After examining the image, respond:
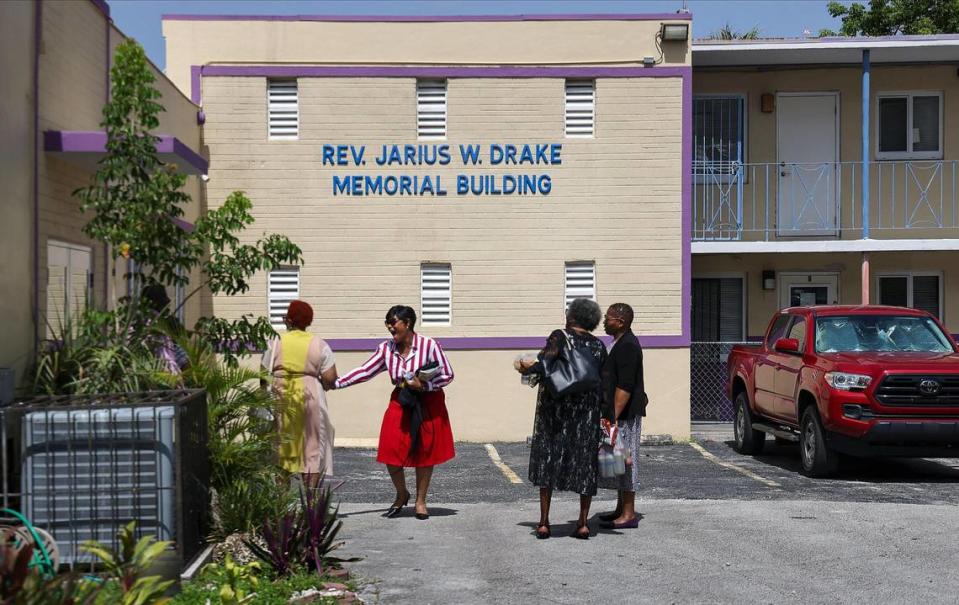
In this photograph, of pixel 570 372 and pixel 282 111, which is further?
pixel 282 111

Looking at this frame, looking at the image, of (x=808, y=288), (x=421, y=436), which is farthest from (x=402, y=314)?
(x=808, y=288)

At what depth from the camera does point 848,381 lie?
13516 millimetres

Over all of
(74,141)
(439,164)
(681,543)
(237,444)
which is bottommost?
(681,543)

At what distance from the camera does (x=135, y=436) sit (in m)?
7.39

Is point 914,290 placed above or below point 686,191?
below

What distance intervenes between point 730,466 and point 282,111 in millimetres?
8050

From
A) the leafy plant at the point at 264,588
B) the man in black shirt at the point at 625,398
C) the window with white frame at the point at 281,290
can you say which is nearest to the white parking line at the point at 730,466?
the man in black shirt at the point at 625,398

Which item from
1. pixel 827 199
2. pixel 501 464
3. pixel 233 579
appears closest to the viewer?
pixel 233 579

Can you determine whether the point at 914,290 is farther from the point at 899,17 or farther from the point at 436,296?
the point at 899,17

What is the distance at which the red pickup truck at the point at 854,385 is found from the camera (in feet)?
43.6

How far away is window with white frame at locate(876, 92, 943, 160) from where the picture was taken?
20.9 metres

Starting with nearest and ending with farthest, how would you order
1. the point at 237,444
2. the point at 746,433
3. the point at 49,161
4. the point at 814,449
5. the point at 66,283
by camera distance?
the point at 237,444
the point at 49,161
the point at 66,283
the point at 814,449
the point at 746,433

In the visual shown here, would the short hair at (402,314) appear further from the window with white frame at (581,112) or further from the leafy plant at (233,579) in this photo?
the window with white frame at (581,112)

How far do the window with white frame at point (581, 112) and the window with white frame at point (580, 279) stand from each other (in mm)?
1879
